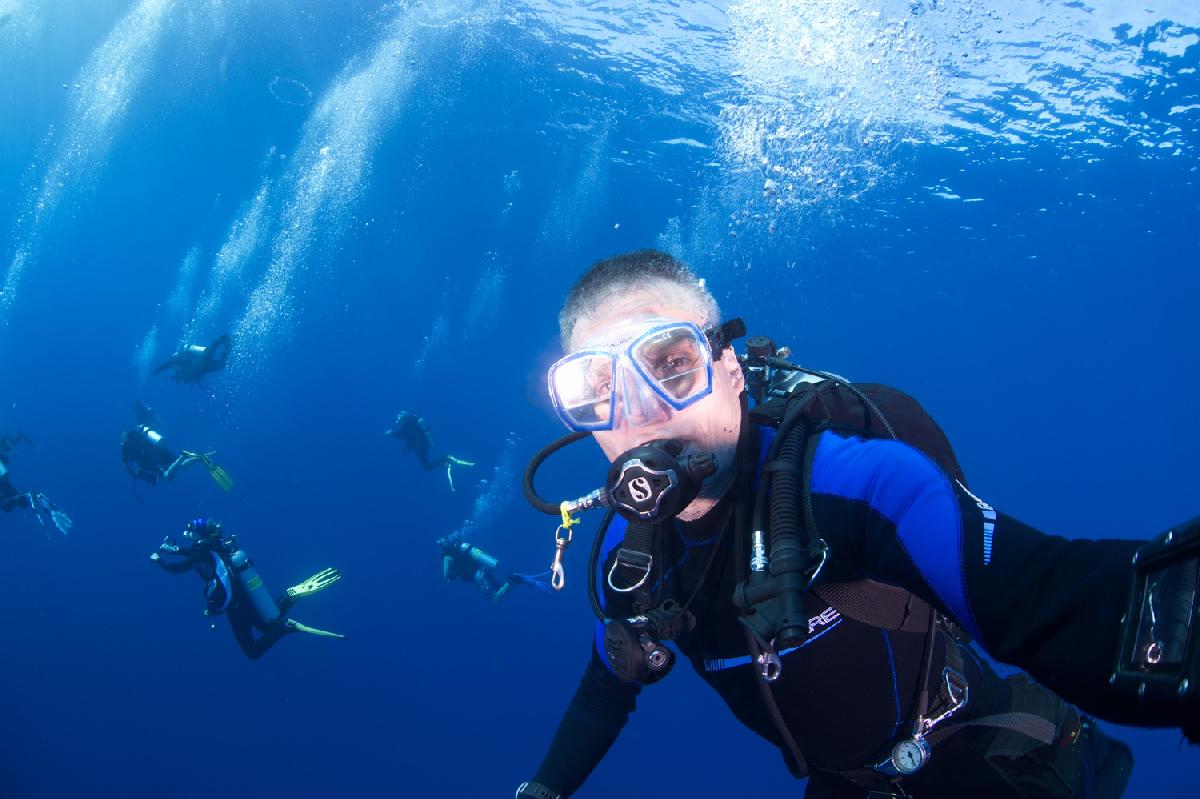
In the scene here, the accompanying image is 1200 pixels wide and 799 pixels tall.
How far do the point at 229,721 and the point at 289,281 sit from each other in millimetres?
61372

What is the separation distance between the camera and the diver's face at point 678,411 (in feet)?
7.31

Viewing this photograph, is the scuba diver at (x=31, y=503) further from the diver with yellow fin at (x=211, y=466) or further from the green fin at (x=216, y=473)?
the green fin at (x=216, y=473)

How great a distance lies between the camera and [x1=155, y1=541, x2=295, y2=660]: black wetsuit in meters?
9.69

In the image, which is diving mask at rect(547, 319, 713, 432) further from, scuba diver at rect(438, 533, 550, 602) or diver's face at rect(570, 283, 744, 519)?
scuba diver at rect(438, 533, 550, 602)

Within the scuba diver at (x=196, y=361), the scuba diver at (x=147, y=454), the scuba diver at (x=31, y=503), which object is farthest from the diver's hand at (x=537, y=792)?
the scuba diver at (x=31, y=503)

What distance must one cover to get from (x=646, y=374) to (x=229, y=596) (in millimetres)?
10397

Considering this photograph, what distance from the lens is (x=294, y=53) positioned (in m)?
25.7

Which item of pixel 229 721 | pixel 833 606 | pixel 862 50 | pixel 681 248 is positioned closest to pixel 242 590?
pixel 833 606

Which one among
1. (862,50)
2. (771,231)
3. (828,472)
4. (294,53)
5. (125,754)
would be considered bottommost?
(125,754)

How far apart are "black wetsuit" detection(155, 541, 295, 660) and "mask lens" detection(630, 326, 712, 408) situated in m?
10.3

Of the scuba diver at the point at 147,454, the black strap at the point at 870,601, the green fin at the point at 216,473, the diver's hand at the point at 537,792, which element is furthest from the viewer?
the scuba diver at the point at 147,454

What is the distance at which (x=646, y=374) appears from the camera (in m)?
2.25

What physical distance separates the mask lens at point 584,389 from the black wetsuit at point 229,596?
9.86 meters

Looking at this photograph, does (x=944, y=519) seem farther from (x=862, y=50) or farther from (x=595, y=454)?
(x=595, y=454)
